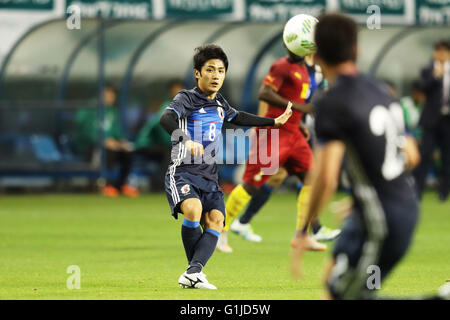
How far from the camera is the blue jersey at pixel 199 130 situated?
8453 millimetres

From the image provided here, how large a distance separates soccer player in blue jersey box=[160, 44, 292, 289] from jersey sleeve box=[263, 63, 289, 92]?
8.08 ft

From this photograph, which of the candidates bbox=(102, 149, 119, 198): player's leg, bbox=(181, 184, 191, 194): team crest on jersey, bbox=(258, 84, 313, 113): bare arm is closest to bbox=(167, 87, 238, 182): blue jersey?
bbox=(181, 184, 191, 194): team crest on jersey

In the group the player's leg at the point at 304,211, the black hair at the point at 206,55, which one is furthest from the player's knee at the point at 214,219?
the player's leg at the point at 304,211

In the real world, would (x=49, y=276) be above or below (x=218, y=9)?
below

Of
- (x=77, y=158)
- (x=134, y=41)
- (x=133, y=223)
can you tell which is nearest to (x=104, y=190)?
(x=77, y=158)

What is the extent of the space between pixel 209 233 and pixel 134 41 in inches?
560

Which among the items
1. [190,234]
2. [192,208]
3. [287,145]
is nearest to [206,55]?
[192,208]

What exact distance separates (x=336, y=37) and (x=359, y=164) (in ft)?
2.06

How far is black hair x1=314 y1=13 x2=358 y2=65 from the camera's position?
5410 mm

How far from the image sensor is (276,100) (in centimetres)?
1080

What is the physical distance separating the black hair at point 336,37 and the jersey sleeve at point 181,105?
2.85m

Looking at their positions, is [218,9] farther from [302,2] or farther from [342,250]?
[342,250]

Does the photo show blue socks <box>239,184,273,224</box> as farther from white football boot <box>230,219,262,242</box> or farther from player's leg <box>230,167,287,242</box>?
white football boot <box>230,219,262,242</box>

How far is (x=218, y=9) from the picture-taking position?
2370cm
